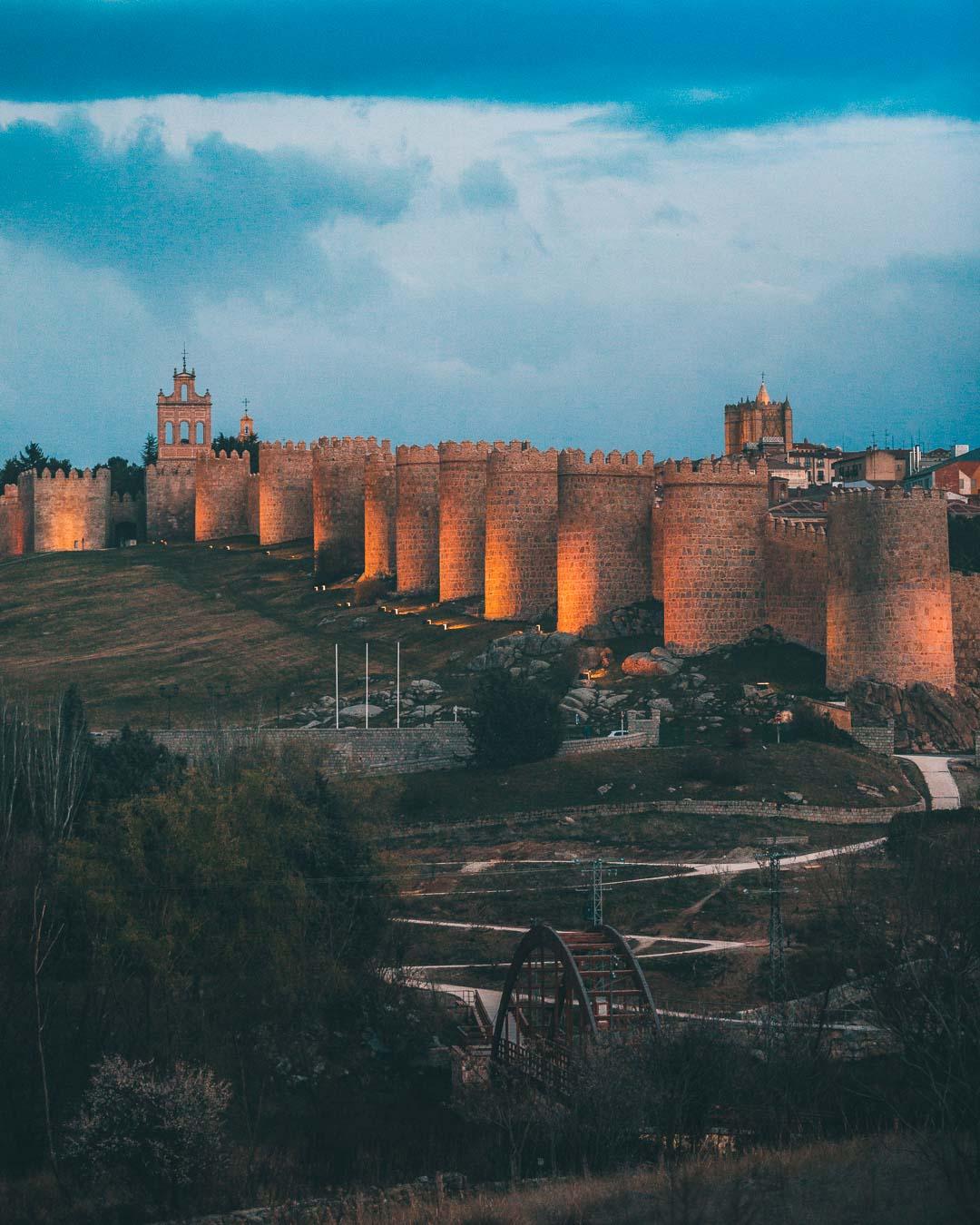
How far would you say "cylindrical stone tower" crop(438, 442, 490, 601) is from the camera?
66.5 metres

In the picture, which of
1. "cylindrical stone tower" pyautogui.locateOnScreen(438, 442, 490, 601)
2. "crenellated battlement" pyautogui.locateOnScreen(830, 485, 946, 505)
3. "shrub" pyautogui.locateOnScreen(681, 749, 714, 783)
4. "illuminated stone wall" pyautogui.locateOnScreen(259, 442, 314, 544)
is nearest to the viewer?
"shrub" pyautogui.locateOnScreen(681, 749, 714, 783)

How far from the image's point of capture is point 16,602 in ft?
250

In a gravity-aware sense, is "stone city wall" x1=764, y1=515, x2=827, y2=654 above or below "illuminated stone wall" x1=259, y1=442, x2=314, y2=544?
below

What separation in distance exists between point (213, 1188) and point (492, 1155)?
158 inches

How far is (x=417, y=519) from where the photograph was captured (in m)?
69.2

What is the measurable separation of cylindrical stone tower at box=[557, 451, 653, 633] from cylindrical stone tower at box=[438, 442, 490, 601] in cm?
503

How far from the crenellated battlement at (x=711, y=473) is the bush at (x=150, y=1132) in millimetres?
27634

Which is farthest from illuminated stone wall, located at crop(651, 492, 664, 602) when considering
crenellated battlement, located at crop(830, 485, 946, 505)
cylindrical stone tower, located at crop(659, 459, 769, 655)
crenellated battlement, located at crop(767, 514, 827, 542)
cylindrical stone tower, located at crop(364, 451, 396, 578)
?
cylindrical stone tower, located at crop(364, 451, 396, 578)

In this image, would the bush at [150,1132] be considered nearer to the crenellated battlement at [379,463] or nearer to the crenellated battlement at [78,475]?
the crenellated battlement at [379,463]

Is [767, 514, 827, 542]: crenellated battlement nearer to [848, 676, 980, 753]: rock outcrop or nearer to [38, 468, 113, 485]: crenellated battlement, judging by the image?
[848, 676, 980, 753]: rock outcrop

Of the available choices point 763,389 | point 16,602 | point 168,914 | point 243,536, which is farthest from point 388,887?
point 763,389

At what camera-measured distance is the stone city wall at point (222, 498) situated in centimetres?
8788

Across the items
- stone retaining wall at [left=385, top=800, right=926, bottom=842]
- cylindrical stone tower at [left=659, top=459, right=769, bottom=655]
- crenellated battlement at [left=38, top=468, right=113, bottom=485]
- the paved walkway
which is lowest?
stone retaining wall at [left=385, top=800, right=926, bottom=842]

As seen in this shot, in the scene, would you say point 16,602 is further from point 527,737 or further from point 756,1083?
point 756,1083
